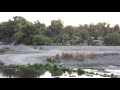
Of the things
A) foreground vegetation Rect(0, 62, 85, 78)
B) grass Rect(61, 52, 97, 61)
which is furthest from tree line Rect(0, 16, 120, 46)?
foreground vegetation Rect(0, 62, 85, 78)

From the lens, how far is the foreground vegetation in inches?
181

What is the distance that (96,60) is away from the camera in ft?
15.8

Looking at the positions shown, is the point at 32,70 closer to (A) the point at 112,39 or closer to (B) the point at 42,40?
(B) the point at 42,40

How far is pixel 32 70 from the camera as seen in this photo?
15.3 ft

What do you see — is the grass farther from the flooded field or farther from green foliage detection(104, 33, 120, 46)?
green foliage detection(104, 33, 120, 46)

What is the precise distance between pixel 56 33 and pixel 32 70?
2.72 feet

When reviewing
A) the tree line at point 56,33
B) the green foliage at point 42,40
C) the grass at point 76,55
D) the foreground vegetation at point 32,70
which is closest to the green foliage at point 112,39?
the tree line at point 56,33

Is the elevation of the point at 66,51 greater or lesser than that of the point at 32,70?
greater

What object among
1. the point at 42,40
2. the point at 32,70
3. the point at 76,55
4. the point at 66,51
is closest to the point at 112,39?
the point at 76,55

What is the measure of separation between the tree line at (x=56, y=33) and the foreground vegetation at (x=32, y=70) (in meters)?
0.45
